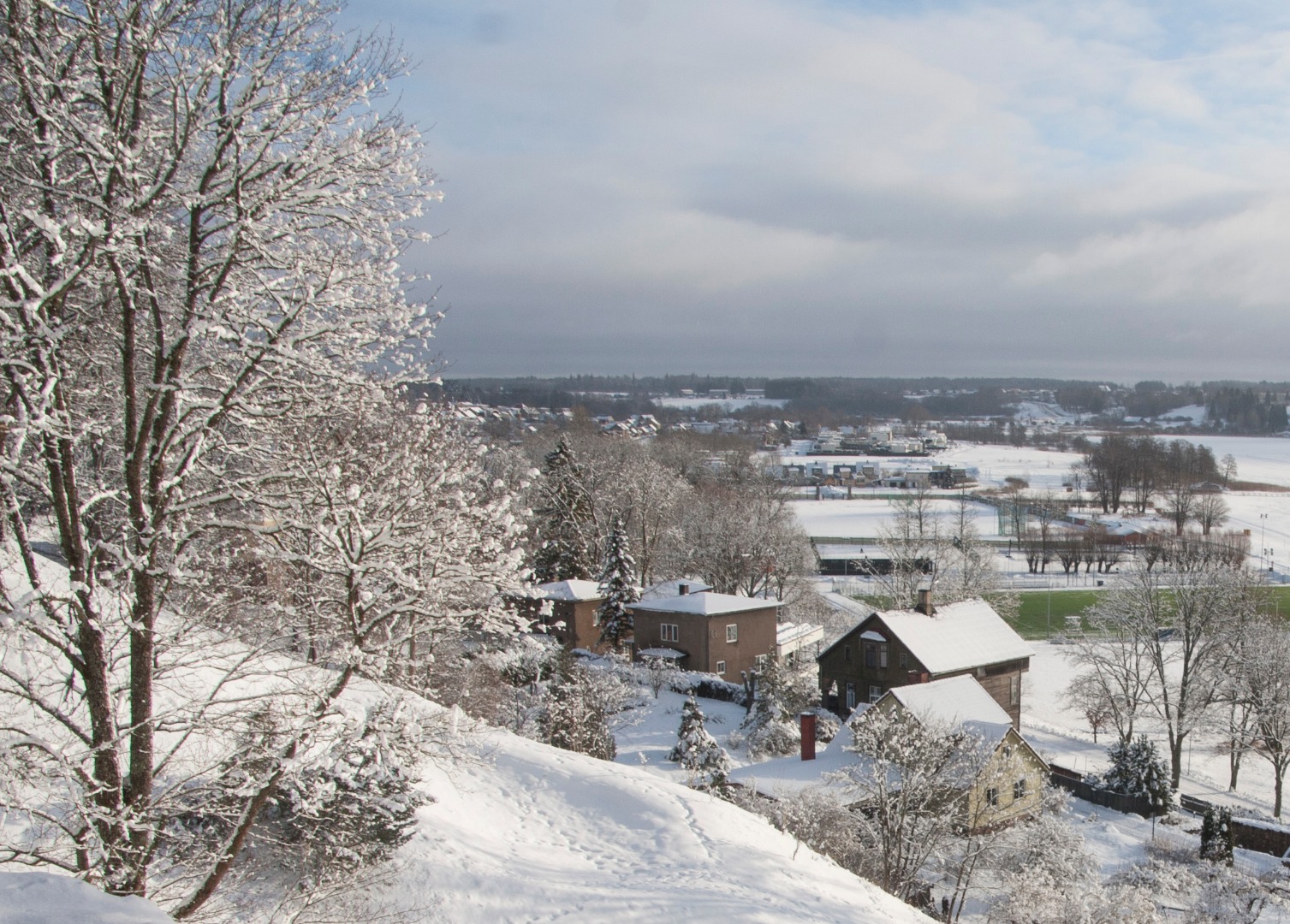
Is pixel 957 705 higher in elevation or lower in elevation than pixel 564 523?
lower

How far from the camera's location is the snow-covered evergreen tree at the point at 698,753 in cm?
2302

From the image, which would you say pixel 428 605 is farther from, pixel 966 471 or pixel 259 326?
pixel 966 471

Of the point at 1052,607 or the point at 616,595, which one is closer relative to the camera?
the point at 616,595

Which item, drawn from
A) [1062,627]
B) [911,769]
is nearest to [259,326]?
[911,769]

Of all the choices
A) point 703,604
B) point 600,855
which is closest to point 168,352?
point 600,855

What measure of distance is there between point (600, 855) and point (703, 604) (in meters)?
26.9

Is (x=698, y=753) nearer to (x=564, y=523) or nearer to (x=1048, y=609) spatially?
(x=564, y=523)

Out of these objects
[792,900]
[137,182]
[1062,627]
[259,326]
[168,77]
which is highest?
[168,77]

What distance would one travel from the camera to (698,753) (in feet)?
79.9

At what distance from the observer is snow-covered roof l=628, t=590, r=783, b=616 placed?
3859 cm

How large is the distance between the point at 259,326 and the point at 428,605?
271 cm

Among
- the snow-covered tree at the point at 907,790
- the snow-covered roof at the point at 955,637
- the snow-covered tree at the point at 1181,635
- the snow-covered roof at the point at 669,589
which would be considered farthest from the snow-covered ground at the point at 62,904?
the snow-covered roof at the point at 669,589

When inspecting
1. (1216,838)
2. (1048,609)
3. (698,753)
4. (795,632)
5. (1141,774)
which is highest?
(698,753)

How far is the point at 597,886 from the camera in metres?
10.7
